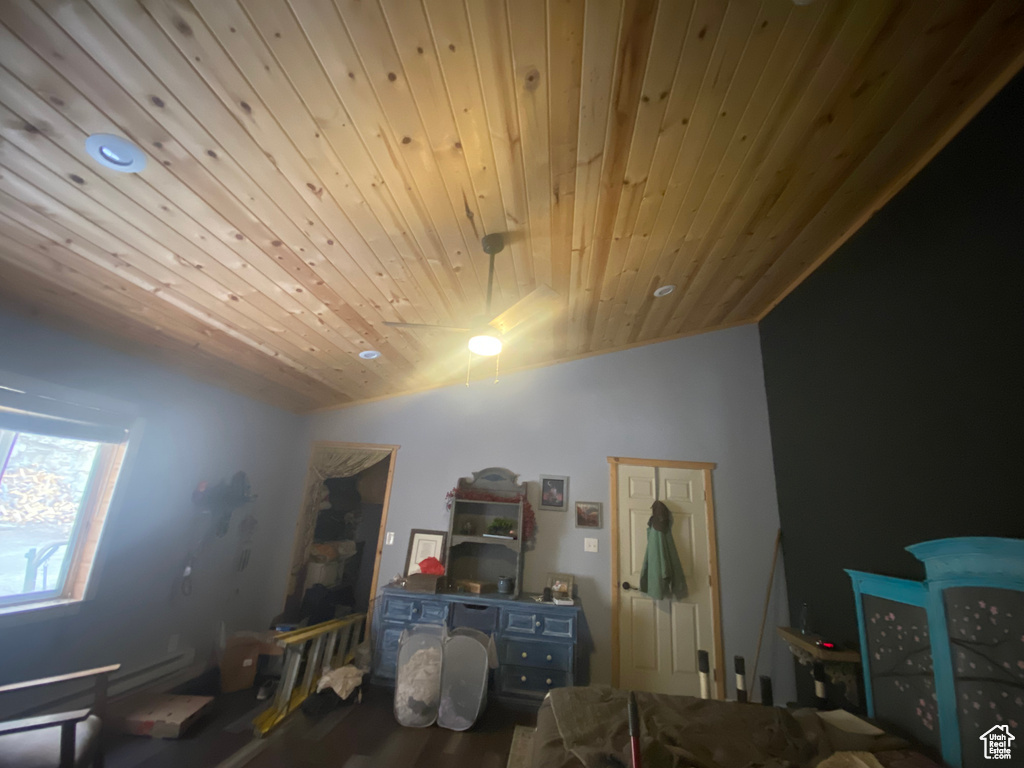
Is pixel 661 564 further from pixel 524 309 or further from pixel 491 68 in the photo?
pixel 491 68

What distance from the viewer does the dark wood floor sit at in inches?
108

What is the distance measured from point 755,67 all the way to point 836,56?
33cm

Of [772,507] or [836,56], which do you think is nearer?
[836,56]

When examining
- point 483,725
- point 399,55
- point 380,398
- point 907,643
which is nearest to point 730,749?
point 907,643

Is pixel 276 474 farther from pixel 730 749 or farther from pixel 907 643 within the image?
pixel 907 643

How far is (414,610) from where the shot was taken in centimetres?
396

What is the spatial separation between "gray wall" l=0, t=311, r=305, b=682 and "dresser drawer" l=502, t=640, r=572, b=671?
106 inches

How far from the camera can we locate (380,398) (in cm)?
507

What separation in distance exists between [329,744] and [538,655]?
167 centimetres

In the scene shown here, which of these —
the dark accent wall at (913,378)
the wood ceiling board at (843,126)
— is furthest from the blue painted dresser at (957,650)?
the wood ceiling board at (843,126)

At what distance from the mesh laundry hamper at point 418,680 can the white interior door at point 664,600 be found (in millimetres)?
1711

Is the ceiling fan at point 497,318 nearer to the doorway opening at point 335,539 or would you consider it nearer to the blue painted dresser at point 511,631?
the blue painted dresser at point 511,631

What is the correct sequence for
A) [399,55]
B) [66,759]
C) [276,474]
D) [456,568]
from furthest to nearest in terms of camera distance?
[276,474] → [456,568] → [66,759] → [399,55]

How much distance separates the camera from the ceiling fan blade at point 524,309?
228 cm
